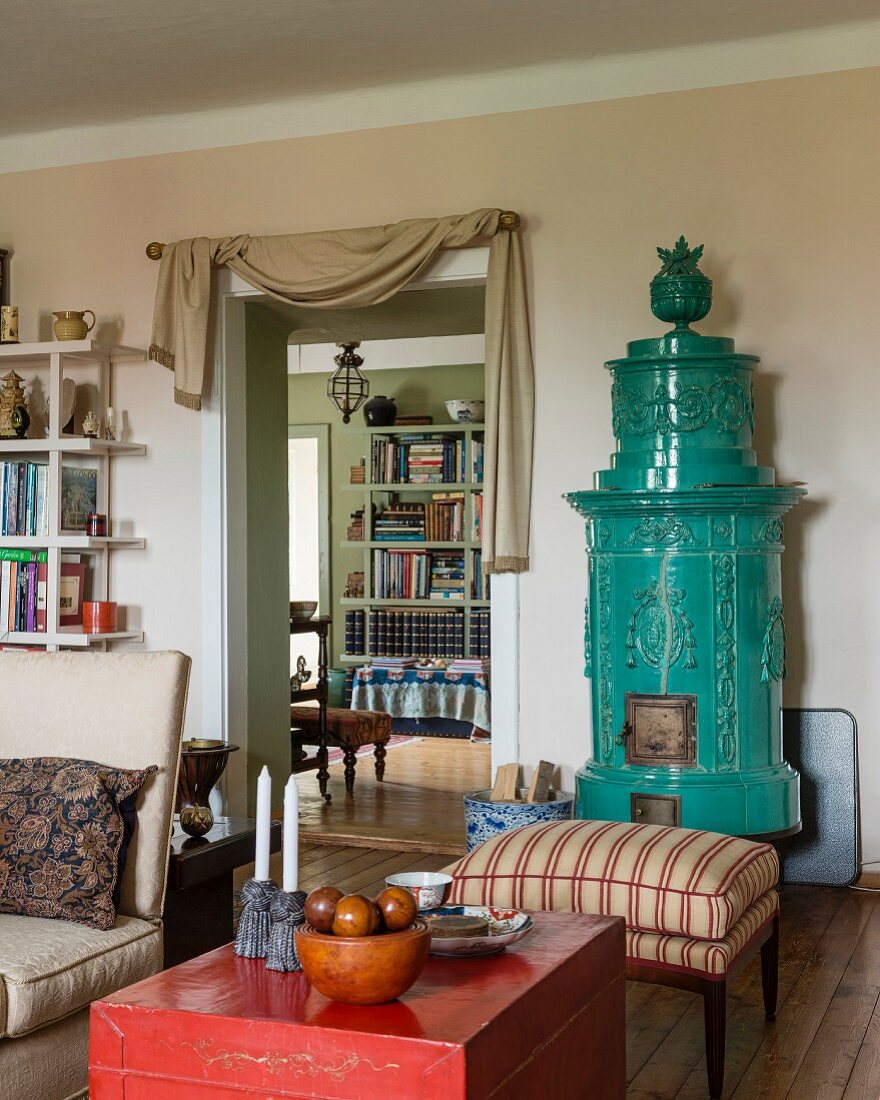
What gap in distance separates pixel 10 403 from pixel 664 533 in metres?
2.96

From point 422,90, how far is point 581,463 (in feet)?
5.38

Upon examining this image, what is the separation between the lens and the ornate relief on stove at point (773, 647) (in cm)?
406

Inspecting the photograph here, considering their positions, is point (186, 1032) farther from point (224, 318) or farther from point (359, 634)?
point (359, 634)

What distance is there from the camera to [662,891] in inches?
110

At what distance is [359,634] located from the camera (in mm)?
9398

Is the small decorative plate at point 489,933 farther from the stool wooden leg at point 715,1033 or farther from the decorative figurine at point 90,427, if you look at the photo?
the decorative figurine at point 90,427

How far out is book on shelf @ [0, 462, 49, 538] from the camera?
210 inches

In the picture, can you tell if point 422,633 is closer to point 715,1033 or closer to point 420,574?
point 420,574

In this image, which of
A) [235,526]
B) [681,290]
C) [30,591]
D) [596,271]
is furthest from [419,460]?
[681,290]

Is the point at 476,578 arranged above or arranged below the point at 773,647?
above

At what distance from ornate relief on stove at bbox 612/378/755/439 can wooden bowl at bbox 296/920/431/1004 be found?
8.69 feet

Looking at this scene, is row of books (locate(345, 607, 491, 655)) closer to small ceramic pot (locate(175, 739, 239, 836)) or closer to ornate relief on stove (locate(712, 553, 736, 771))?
small ceramic pot (locate(175, 739, 239, 836))

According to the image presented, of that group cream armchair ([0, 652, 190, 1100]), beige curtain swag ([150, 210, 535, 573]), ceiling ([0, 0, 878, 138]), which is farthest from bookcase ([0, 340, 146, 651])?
cream armchair ([0, 652, 190, 1100])

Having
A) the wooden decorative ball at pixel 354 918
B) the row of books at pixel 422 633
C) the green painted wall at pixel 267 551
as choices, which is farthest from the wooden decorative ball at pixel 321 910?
the row of books at pixel 422 633
